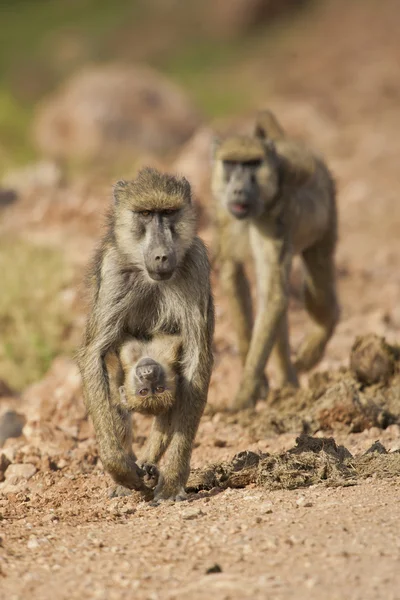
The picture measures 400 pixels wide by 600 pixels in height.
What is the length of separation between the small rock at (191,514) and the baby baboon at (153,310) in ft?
1.32

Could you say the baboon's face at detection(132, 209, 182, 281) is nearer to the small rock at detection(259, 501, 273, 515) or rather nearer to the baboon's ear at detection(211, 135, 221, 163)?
the small rock at detection(259, 501, 273, 515)

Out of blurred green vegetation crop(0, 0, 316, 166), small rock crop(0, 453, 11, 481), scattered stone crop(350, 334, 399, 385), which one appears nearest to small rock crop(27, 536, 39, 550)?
small rock crop(0, 453, 11, 481)

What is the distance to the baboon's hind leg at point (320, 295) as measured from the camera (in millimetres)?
8969

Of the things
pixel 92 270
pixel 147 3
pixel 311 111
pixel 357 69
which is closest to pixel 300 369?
pixel 92 270

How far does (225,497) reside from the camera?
207 inches

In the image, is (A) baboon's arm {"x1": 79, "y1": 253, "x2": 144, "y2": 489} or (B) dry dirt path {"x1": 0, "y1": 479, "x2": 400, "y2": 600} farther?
(A) baboon's arm {"x1": 79, "y1": 253, "x2": 144, "y2": 489}

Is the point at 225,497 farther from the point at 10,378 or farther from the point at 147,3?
the point at 147,3

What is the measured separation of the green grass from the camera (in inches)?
369

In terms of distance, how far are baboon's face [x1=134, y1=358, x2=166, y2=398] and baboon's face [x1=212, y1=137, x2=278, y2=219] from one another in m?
2.76

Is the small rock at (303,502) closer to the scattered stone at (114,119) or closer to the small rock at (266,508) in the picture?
the small rock at (266,508)

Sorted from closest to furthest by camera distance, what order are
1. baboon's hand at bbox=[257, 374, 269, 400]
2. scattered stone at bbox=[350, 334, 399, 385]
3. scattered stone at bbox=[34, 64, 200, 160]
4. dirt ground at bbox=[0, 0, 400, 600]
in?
dirt ground at bbox=[0, 0, 400, 600] < scattered stone at bbox=[350, 334, 399, 385] < baboon's hand at bbox=[257, 374, 269, 400] < scattered stone at bbox=[34, 64, 200, 160]

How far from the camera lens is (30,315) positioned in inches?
390

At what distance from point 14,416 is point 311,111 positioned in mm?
15542

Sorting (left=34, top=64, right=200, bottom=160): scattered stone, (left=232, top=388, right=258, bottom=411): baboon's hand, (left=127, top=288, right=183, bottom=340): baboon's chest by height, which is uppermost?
(left=34, top=64, right=200, bottom=160): scattered stone
